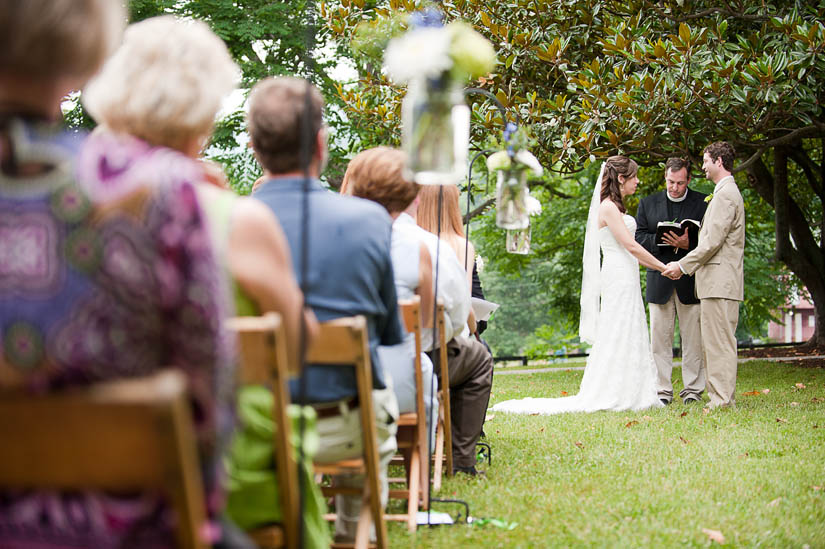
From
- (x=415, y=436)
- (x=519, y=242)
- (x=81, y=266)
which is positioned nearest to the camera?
(x=81, y=266)

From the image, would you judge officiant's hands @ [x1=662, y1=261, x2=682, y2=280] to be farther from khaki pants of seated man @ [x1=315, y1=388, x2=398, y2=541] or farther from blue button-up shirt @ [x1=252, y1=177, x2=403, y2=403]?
blue button-up shirt @ [x1=252, y1=177, x2=403, y2=403]

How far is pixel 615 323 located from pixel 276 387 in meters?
6.92

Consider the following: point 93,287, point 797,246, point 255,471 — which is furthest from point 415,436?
point 797,246

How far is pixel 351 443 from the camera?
3.31 metres

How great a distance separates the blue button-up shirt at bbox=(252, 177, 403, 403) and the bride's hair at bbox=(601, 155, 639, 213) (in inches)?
224

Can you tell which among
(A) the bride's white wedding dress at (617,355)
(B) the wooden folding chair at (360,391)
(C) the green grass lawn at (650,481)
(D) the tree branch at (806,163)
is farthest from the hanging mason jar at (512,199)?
(D) the tree branch at (806,163)

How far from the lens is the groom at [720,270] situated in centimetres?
827

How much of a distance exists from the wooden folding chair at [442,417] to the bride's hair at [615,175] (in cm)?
380

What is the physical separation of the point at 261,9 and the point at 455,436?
12.1 m

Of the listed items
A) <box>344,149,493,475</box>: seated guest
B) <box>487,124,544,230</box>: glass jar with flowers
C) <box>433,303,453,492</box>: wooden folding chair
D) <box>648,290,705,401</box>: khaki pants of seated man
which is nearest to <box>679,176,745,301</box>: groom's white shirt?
<box>648,290,705,401</box>: khaki pants of seated man

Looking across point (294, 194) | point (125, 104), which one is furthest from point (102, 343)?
point (294, 194)

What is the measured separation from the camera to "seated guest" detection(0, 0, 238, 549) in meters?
1.43

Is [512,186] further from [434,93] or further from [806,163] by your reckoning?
[806,163]

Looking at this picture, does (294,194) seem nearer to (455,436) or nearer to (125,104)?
(125,104)
